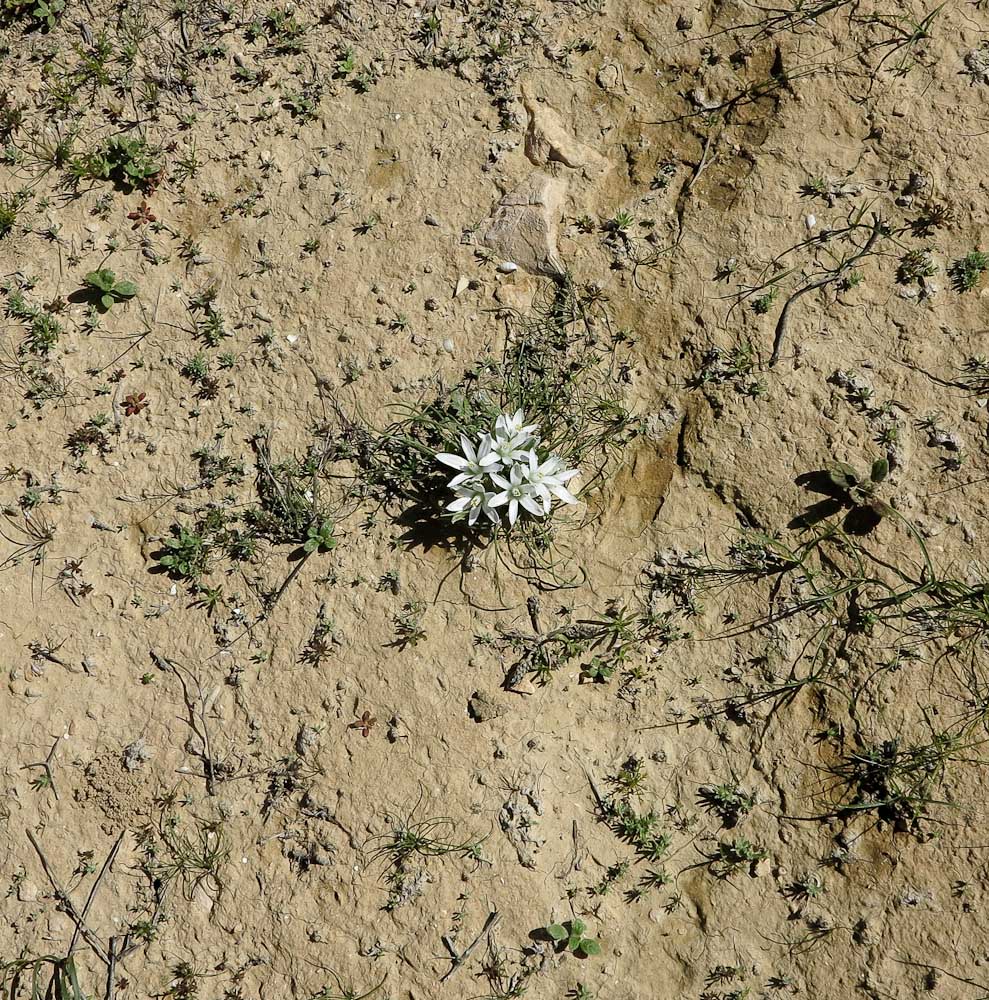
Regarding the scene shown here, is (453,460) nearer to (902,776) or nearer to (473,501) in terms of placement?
(473,501)

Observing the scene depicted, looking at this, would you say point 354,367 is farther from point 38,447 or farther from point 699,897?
point 699,897

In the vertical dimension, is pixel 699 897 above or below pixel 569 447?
below

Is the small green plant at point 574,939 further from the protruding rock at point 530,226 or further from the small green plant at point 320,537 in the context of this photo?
the protruding rock at point 530,226

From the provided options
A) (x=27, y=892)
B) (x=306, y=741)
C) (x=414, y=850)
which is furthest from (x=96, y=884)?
(x=414, y=850)

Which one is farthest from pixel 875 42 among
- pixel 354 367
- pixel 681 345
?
pixel 354 367

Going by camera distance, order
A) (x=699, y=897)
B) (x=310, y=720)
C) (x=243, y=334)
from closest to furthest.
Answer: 1. (x=699, y=897)
2. (x=310, y=720)
3. (x=243, y=334)

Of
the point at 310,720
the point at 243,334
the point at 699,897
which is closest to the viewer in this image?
the point at 699,897

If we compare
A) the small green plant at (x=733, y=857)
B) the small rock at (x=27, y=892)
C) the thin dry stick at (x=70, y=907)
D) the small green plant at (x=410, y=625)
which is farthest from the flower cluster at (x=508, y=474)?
the small rock at (x=27, y=892)
